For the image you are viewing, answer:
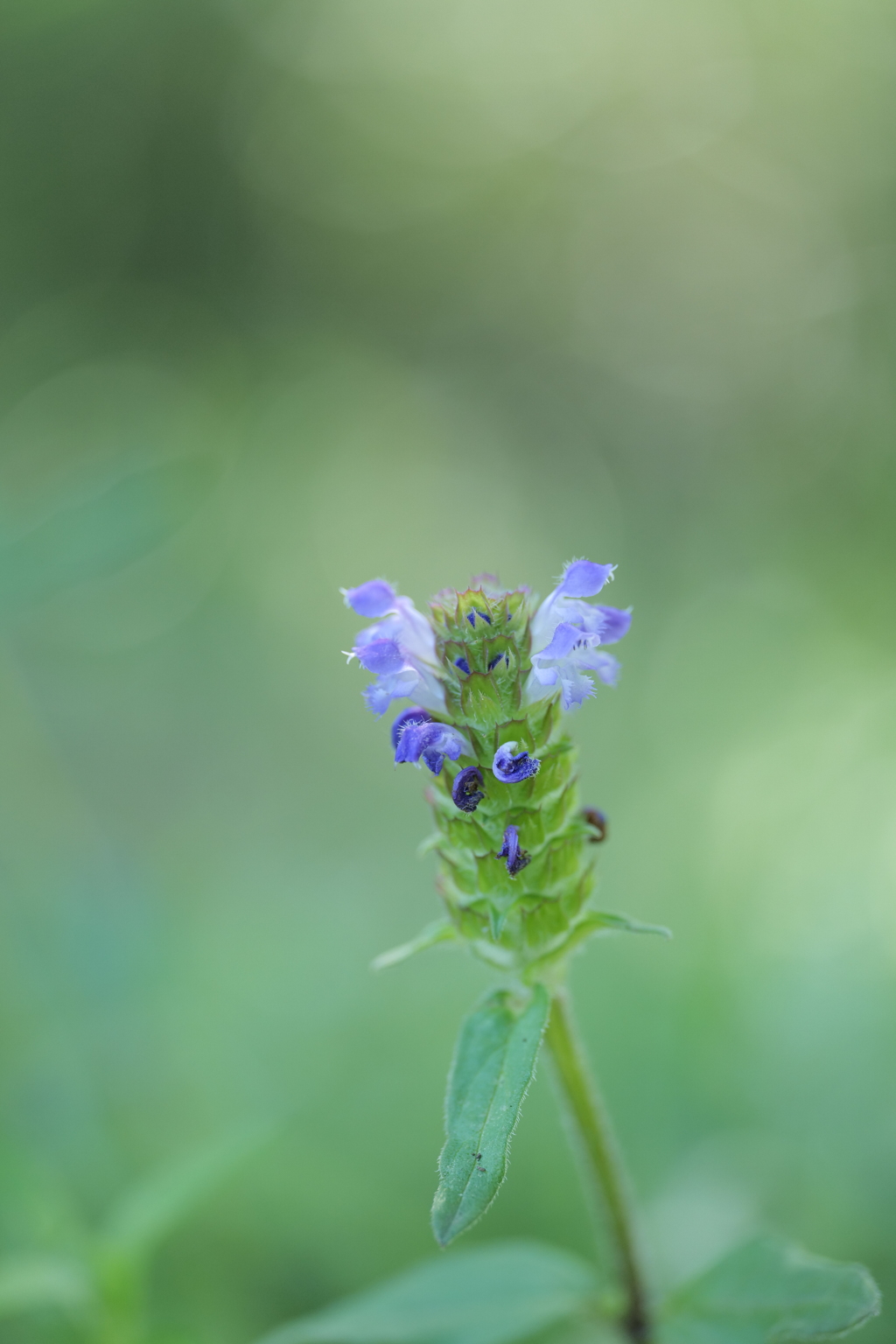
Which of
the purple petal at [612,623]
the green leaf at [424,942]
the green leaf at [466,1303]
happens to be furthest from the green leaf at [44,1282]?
the purple petal at [612,623]

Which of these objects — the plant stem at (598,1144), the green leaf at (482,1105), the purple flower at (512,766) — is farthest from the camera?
the plant stem at (598,1144)

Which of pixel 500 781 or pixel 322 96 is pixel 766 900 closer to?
pixel 500 781

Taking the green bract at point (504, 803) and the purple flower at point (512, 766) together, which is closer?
the purple flower at point (512, 766)

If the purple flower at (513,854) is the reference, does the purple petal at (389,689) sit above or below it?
above

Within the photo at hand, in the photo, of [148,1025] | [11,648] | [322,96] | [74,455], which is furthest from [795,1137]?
[322,96]

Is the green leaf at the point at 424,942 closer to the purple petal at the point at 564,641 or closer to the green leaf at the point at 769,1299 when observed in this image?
the purple petal at the point at 564,641

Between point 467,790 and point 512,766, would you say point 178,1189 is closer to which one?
point 467,790

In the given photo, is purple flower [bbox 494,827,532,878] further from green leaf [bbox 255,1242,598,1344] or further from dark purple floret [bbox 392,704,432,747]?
green leaf [bbox 255,1242,598,1344]
